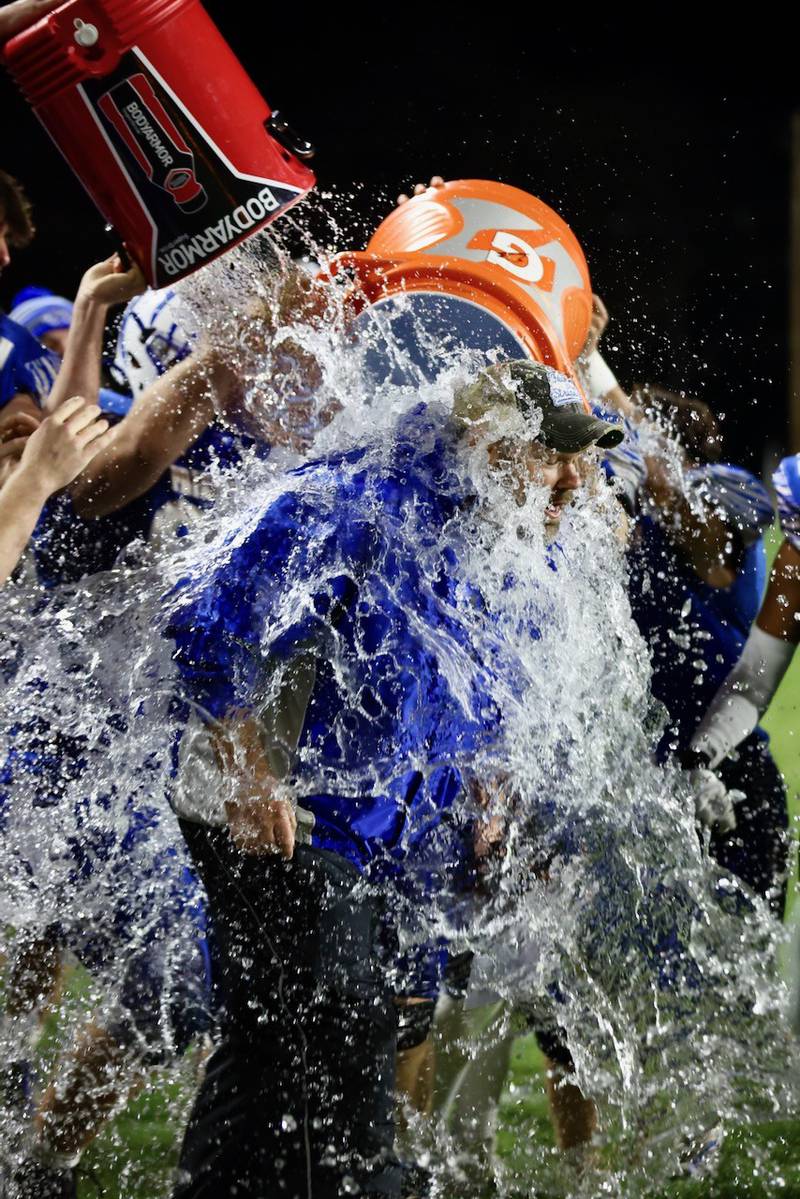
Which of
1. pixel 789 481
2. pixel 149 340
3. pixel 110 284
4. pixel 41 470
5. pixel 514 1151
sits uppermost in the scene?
pixel 110 284

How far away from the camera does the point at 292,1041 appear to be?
1.34 m

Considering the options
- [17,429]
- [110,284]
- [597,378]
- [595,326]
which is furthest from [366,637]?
[597,378]

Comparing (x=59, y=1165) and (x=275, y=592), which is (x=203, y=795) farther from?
→ (x=59, y=1165)

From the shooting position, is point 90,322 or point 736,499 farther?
point 736,499

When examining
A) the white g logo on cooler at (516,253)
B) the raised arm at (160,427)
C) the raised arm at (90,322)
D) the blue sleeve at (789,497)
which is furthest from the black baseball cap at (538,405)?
the blue sleeve at (789,497)

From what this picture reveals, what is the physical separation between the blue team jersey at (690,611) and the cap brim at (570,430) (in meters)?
0.93

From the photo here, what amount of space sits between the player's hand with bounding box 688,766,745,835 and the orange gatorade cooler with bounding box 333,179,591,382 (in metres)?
0.92

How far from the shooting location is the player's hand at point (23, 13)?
4.99 feet

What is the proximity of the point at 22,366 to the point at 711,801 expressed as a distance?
1.74m

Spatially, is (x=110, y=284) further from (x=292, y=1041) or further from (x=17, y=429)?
(x=292, y=1041)

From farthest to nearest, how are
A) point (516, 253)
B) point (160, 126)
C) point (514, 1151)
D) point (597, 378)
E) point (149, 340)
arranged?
point (597, 378) → point (149, 340) → point (514, 1151) → point (516, 253) → point (160, 126)

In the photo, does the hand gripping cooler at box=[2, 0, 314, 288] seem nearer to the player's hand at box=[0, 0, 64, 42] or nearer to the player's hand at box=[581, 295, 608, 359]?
the player's hand at box=[0, 0, 64, 42]

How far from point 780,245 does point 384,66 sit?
1.35 metres

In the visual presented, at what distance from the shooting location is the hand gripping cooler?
5.04 ft
